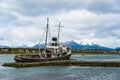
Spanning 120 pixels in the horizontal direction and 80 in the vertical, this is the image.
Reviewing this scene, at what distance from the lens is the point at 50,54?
110 metres

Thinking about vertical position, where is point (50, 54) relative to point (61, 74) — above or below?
above

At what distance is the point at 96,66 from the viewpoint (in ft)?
280

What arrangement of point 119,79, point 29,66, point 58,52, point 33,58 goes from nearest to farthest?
1. point 119,79
2. point 29,66
3. point 33,58
4. point 58,52

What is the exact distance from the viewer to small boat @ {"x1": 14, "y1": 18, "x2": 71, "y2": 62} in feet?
331

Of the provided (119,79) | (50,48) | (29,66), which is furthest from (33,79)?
(50,48)

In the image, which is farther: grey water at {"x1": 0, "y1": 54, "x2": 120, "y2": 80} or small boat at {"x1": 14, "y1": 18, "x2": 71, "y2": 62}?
small boat at {"x1": 14, "y1": 18, "x2": 71, "y2": 62}

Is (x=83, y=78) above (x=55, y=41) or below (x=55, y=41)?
below

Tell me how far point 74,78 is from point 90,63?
3023cm

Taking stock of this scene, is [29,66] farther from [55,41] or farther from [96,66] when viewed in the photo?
[55,41]

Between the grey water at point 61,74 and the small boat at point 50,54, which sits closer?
the grey water at point 61,74

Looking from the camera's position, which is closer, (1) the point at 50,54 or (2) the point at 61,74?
(2) the point at 61,74

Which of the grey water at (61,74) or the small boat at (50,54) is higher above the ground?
the small boat at (50,54)

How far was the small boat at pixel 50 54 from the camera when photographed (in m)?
101

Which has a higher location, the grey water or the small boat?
the small boat
